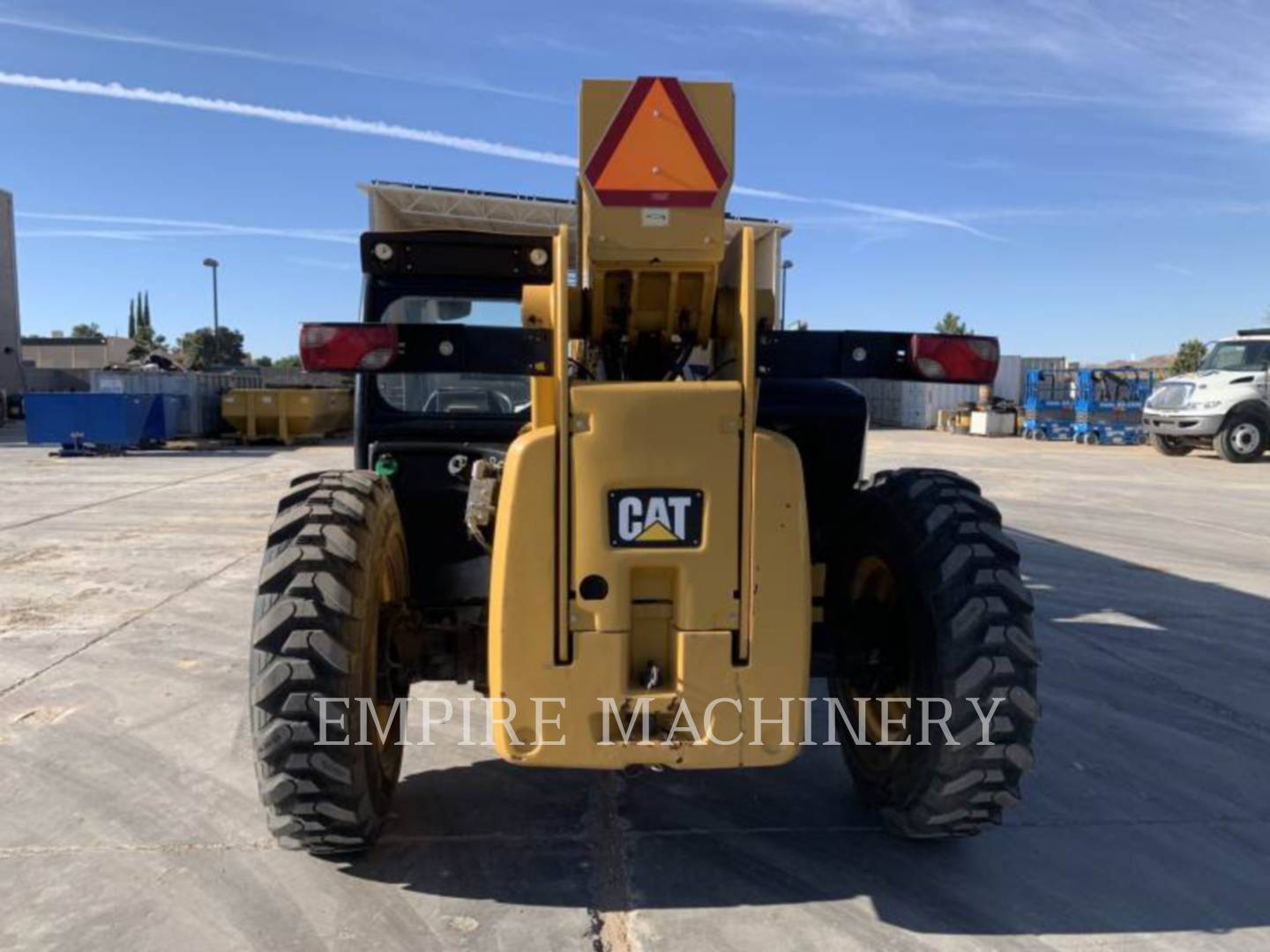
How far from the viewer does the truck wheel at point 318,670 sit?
9.61 feet

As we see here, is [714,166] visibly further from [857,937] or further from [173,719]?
[173,719]

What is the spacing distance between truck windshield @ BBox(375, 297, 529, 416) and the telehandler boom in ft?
3.42

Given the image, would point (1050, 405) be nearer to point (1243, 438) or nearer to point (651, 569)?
point (1243, 438)

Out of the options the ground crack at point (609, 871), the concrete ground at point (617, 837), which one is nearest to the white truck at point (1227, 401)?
the concrete ground at point (617, 837)

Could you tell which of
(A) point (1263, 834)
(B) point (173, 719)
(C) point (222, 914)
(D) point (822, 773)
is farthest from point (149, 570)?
(A) point (1263, 834)

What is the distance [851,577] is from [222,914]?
2581mm

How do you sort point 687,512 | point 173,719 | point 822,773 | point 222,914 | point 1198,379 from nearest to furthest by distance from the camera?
point 687,512, point 222,914, point 822,773, point 173,719, point 1198,379

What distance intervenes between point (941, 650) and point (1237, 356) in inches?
915

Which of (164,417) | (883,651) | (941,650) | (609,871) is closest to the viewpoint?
(941,650)

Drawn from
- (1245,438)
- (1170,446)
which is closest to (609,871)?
(1245,438)

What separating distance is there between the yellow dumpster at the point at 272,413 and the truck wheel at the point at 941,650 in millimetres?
23337

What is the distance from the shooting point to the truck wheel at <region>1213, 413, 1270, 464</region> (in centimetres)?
2100

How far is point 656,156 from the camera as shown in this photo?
2.82m

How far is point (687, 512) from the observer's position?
273 centimetres
